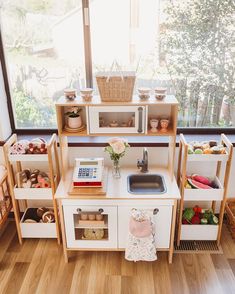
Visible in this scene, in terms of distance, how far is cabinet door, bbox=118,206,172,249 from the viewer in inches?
81.4

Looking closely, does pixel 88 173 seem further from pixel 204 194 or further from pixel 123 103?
pixel 204 194

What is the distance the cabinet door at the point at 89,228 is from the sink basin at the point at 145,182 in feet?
0.92

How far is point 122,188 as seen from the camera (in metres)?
2.13

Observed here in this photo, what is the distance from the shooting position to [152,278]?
2.12 meters

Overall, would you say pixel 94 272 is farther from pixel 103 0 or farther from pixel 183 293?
pixel 103 0

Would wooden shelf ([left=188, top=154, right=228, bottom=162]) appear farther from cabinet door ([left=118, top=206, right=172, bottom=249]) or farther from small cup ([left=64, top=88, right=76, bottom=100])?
small cup ([left=64, top=88, right=76, bottom=100])

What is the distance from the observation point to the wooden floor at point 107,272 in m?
2.05

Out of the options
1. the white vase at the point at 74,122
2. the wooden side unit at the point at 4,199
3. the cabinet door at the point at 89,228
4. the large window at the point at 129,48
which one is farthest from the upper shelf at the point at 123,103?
the wooden side unit at the point at 4,199

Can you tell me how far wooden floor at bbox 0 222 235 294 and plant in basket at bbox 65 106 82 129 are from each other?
1023 millimetres

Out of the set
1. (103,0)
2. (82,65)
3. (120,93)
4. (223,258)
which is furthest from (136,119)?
(223,258)

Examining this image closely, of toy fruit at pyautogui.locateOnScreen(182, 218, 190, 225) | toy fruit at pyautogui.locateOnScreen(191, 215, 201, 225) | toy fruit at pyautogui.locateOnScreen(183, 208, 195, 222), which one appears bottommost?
toy fruit at pyautogui.locateOnScreen(182, 218, 190, 225)

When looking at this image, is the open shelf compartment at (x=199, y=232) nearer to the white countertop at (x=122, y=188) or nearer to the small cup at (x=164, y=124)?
the white countertop at (x=122, y=188)

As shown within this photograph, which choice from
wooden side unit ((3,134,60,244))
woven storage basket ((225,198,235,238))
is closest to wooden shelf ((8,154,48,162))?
wooden side unit ((3,134,60,244))

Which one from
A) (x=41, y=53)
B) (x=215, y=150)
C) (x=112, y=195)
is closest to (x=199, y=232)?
(x=215, y=150)
